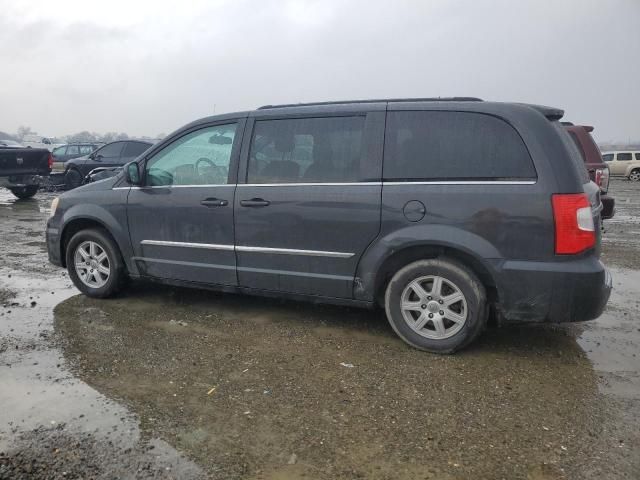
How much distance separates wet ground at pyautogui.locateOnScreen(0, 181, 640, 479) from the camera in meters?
2.53

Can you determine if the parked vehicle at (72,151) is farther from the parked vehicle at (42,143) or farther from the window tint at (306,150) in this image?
the window tint at (306,150)

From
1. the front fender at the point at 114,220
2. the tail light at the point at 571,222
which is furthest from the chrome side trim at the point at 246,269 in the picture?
the tail light at the point at 571,222

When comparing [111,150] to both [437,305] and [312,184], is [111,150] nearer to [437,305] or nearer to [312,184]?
[312,184]

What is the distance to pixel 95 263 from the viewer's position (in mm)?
5105

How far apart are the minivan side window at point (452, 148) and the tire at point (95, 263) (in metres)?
2.84

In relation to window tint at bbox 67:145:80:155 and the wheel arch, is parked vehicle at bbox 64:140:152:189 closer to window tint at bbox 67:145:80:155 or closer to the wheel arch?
window tint at bbox 67:145:80:155

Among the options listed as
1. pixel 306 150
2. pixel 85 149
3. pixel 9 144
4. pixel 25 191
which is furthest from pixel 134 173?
pixel 9 144

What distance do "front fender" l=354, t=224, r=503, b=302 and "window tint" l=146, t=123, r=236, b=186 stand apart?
1.47m

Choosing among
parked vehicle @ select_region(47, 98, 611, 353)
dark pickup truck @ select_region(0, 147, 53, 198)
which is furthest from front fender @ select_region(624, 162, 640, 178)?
parked vehicle @ select_region(47, 98, 611, 353)

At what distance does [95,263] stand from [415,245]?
3234mm

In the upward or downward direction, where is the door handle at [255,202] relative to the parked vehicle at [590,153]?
downward

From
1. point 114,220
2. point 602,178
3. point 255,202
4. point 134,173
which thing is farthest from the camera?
point 602,178

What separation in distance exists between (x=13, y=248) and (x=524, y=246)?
7349 millimetres

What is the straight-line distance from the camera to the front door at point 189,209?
445 centimetres
